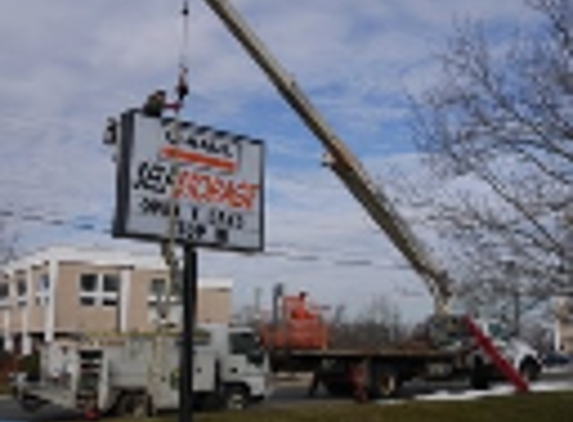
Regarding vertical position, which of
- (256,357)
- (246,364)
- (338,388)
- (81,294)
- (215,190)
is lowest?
(338,388)

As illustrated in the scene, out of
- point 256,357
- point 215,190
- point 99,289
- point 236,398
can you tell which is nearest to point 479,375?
point 256,357

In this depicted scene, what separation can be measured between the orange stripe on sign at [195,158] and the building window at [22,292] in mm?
55358

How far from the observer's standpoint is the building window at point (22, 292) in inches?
2487

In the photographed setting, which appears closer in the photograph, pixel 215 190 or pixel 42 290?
pixel 215 190

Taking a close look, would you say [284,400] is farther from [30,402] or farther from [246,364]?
[30,402]

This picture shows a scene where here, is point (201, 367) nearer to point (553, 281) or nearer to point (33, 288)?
point (553, 281)

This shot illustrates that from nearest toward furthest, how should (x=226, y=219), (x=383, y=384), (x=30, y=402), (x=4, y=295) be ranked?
(x=226, y=219) < (x=30, y=402) < (x=383, y=384) < (x=4, y=295)

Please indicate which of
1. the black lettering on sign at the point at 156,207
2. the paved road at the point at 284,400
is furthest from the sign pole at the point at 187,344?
the paved road at the point at 284,400

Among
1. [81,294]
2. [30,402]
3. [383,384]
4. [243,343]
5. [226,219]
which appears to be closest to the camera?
[226,219]

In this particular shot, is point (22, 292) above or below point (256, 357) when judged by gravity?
above

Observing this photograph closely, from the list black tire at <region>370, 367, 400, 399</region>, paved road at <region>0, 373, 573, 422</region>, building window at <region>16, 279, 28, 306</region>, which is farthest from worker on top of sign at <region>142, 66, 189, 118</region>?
building window at <region>16, 279, 28, 306</region>

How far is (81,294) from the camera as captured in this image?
5866 cm

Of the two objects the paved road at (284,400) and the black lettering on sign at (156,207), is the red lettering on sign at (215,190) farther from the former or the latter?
the paved road at (284,400)

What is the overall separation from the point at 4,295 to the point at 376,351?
47.9 meters
